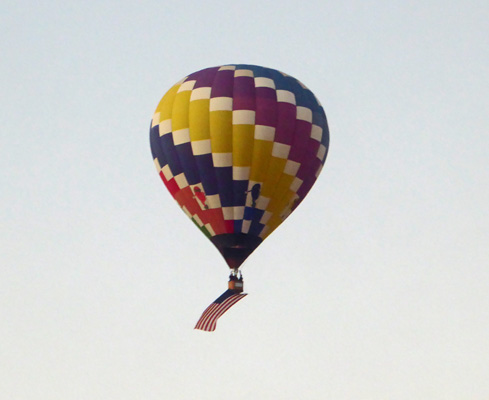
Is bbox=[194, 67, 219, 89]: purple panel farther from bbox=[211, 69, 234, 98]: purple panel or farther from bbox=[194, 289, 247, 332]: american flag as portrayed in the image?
bbox=[194, 289, 247, 332]: american flag

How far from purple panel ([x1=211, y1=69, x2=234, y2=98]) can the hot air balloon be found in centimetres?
3

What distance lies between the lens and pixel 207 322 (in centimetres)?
4684

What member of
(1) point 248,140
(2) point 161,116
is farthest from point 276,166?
(2) point 161,116

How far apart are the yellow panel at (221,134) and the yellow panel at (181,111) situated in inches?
37.2

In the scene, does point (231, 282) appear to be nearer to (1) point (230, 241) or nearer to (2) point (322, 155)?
(1) point (230, 241)

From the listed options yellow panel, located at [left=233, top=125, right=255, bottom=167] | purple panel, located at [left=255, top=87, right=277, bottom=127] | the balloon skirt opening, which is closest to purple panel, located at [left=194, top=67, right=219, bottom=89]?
purple panel, located at [left=255, top=87, right=277, bottom=127]

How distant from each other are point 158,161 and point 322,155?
5150mm

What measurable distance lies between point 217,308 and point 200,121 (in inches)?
225

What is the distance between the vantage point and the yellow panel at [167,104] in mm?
47688

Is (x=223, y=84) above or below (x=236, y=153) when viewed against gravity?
above

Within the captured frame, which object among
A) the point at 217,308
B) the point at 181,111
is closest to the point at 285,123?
the point at 181,111

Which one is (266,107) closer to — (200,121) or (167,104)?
(200,121)

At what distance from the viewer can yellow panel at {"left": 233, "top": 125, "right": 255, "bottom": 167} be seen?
4659 cm

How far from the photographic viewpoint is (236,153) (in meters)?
46.6
